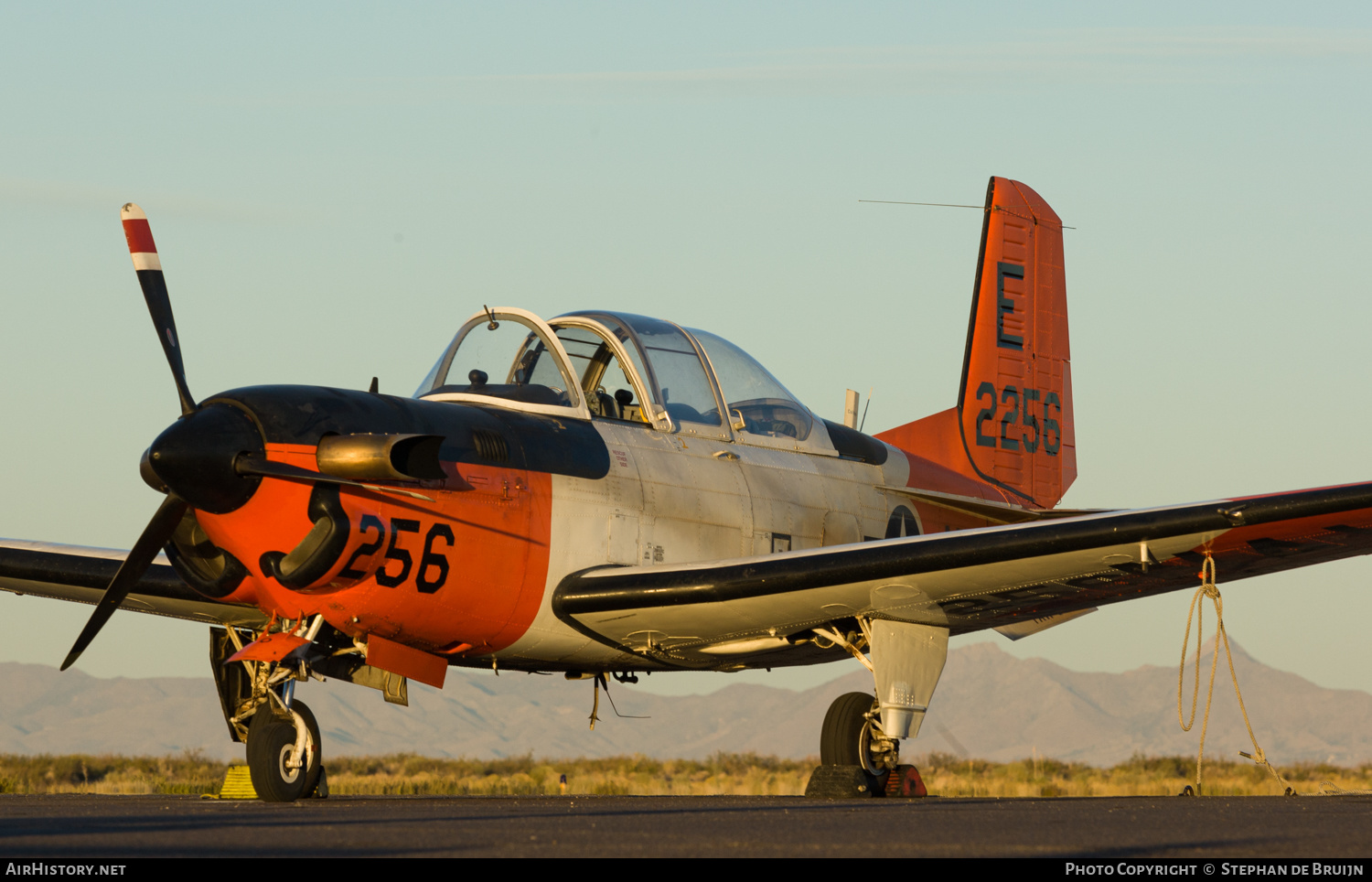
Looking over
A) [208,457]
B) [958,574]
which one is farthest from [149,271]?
[958,574]

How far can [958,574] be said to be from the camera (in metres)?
10.7

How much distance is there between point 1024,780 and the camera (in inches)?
892

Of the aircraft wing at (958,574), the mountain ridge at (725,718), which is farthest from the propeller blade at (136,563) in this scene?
the mountain ridge at (725,718)

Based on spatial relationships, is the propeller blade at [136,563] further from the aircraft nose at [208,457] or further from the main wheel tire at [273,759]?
the main wheel tire at [273,759]

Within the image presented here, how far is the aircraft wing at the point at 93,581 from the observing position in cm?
1268

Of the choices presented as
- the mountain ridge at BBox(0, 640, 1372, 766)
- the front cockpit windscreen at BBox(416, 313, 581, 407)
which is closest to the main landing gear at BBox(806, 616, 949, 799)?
the front cockpit windscreen at BBox(416, 313, 581, 407)

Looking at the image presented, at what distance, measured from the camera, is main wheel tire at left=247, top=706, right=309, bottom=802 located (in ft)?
31.9

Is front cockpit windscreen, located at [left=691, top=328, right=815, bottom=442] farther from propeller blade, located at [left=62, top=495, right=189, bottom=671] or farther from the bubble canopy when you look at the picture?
propeller blade, located at [left=62, top=495, right=189, bottom=671]

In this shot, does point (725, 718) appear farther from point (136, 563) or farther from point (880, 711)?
point (136, 563)

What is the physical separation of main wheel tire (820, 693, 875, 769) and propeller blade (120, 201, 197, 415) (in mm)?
5304

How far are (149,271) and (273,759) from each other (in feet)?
11.2

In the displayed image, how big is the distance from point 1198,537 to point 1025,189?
8.99m

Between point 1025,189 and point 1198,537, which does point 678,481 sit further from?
point 1025,189

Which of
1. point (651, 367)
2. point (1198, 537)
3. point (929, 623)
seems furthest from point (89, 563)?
point (1198, 537)
